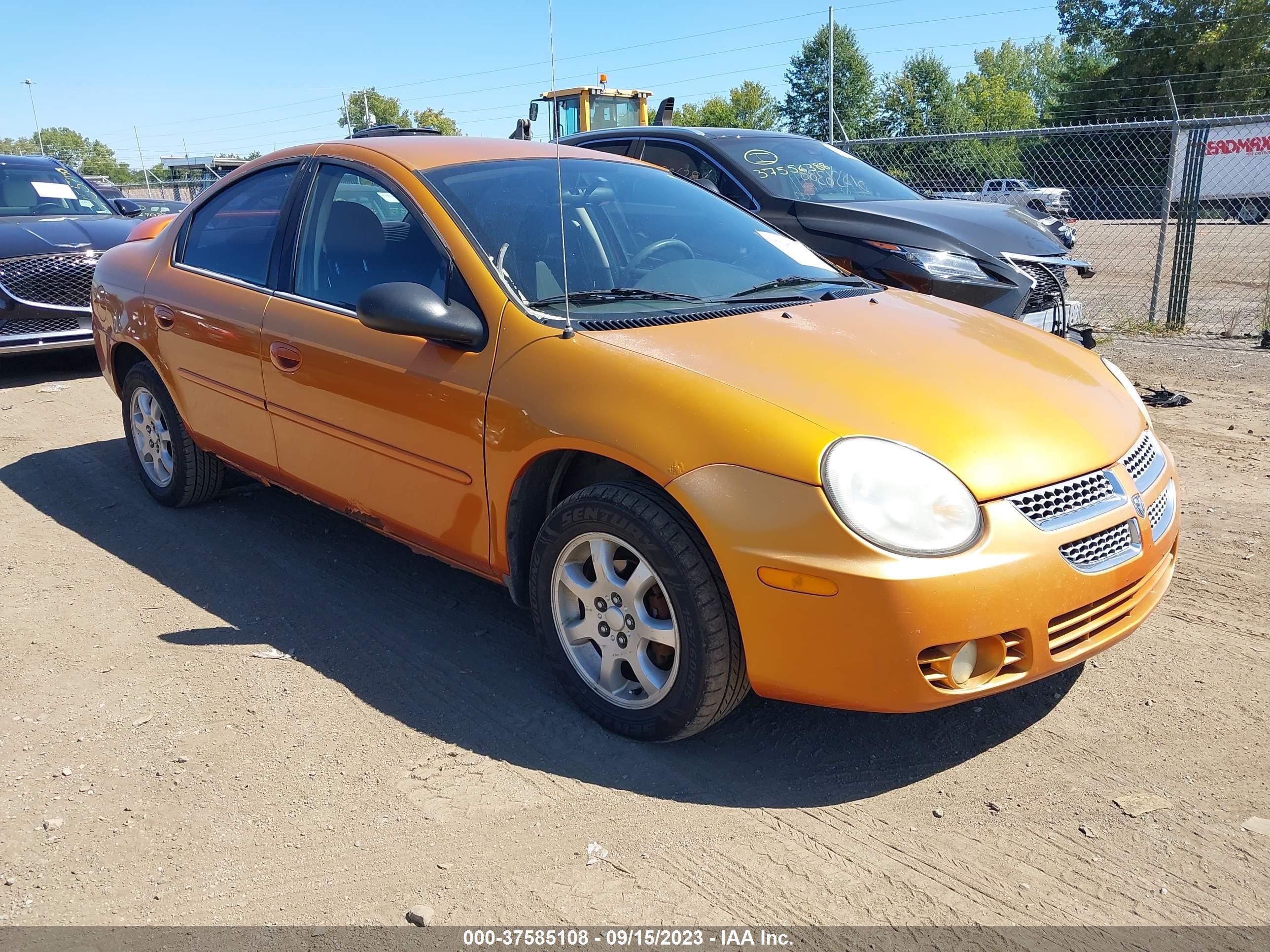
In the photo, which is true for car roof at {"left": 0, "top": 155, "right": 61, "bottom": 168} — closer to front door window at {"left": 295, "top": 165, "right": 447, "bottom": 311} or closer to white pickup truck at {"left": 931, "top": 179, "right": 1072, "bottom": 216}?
front door window at {"left": 295, "top": 165, "right": 447, "bottom": 311}

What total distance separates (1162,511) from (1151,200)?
17513 millimetres

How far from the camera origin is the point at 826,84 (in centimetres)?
5991

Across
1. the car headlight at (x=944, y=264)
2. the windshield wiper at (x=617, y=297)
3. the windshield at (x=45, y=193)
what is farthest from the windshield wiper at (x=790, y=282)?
the windshield at (x=45, y=193)

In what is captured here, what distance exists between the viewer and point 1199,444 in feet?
18.7

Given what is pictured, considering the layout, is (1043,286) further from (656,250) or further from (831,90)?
(831,90)

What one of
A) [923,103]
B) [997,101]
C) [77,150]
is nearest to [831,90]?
[923,103]

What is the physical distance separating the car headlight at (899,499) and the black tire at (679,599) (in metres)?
0.40

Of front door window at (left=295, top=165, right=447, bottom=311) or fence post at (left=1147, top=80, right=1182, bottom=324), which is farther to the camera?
fence post at (left=1147, top=80, right=1182, bottom=324)

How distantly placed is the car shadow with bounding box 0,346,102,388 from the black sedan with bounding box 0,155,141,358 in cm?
26

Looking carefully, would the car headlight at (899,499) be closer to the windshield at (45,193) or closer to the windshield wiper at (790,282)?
the windshield wiper at (790,282)

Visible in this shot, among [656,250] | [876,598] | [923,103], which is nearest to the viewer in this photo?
[876,598]

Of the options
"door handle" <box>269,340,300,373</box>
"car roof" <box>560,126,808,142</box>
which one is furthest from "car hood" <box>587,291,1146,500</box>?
"car roof" <box>560,126,808,142</box>

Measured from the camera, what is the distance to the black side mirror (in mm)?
3115

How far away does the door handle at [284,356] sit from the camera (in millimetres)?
3777
